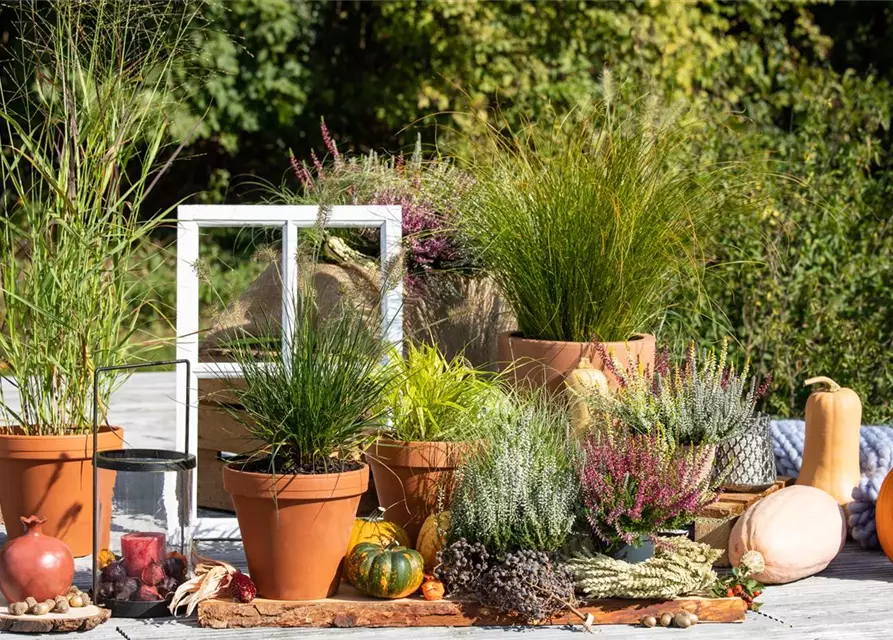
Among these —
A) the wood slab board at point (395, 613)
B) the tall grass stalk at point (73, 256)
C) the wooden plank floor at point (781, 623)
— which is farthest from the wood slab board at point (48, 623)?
the tall grass stalk at point (73, 256)

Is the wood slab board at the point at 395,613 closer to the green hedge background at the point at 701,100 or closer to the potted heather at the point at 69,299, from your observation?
the potted heather at the point at 69,299

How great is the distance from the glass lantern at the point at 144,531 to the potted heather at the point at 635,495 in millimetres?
1002

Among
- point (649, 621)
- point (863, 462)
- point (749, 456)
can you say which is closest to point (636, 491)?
point (649, 621)

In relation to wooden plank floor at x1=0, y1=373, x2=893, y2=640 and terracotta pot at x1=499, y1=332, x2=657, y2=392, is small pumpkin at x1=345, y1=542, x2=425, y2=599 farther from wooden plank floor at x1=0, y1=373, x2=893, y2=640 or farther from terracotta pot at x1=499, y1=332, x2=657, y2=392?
terracotta pot at x1=499, y1=332, x2=657, y2=392

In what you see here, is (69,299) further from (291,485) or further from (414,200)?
(414,200)

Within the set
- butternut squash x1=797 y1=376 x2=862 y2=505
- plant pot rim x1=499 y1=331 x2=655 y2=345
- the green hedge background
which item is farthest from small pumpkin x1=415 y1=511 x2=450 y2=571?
the green hedge background

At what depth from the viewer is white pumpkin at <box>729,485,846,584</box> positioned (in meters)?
3.08

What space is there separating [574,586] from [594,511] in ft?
0.62

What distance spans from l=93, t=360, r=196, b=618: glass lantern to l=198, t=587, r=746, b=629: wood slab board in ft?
0.56

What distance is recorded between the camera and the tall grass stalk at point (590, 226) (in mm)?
3570

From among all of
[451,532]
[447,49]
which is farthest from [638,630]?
[447,49]

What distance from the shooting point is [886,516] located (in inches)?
128

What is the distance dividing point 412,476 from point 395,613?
0.47 metres

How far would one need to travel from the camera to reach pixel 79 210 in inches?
127
